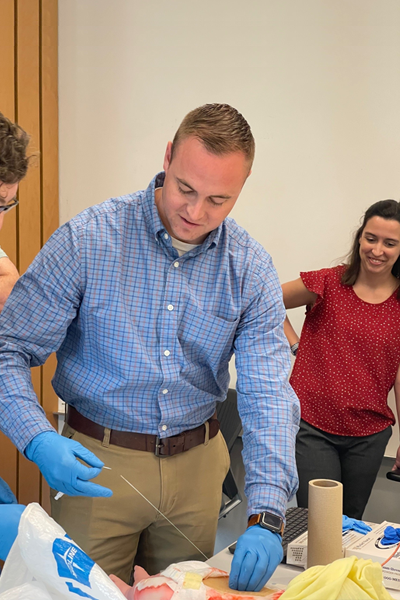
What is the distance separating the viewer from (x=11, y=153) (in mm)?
1355

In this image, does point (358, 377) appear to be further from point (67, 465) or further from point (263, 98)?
point (67, 465)

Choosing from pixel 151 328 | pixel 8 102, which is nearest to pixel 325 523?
pixel 151 328

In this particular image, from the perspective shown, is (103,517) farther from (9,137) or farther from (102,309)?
(9,137)

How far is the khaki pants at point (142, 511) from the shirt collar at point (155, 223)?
0.51 metres

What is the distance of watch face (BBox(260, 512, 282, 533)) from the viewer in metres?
1.27

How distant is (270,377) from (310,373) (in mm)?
1150

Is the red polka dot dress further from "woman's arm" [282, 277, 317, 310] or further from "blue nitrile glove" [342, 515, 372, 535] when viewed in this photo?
"blue nitrile glove" [342, 515, 372, 535]

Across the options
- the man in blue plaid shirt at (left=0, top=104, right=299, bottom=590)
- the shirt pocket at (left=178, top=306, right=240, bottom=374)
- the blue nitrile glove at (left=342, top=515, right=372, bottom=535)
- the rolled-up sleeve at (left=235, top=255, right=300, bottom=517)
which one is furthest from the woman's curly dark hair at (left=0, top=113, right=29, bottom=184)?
the blue nitrile glove at (left=342, top=515, right=372, bottom=535)

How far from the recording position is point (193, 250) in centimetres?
152

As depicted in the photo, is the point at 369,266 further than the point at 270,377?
Yes

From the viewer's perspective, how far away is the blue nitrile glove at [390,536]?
55.4 inches

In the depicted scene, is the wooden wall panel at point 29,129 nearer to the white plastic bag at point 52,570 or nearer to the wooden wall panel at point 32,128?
the wooden wall panel at point 32,128

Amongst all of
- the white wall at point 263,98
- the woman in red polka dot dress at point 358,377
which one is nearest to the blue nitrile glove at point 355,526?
the woman in red polka dot dress at point 358,377

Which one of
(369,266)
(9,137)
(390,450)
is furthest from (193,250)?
(390,450)
